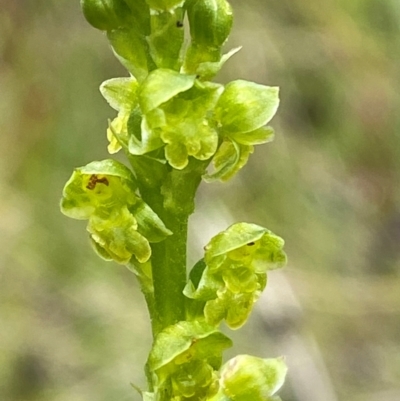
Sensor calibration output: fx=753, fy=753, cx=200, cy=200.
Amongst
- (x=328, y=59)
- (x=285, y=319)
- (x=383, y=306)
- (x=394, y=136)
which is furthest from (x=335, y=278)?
(x=328, y=59)

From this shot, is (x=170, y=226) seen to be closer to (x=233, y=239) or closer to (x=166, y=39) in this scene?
(x=233, y=239)

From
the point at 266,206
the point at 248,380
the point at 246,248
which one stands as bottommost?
the point at 266,206

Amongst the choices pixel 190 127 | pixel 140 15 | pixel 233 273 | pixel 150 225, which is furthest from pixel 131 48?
pixel 233 273

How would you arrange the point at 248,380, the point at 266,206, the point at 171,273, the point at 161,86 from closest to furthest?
the point at 161,86 < the point at 171,273 < the point at 248,380 < the point at 266,206

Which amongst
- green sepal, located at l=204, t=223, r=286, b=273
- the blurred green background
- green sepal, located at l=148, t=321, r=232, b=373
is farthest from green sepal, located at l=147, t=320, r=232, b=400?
the blurred green background

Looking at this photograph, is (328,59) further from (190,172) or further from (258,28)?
(190,172)

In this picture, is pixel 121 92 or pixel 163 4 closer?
pixel 163 4
